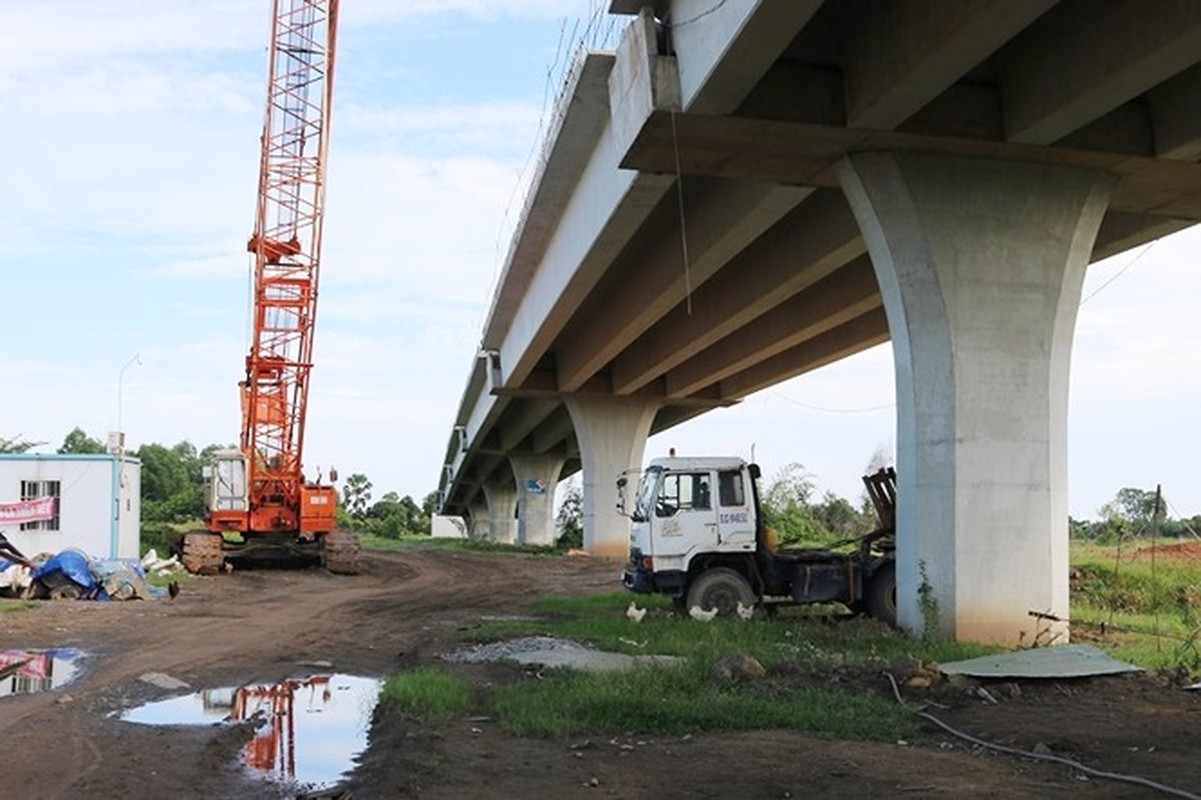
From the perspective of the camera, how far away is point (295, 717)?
35.4ft

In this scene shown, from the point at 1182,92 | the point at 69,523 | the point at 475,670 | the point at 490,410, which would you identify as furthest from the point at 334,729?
the point at 490,410

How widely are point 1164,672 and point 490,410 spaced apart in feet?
127

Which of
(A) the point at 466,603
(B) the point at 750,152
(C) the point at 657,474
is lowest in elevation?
(A) the point at 466,603

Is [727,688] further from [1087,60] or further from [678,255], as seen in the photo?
[678,255]

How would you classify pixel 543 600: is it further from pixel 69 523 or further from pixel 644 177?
pixel 69 523

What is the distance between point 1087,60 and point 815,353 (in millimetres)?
22579

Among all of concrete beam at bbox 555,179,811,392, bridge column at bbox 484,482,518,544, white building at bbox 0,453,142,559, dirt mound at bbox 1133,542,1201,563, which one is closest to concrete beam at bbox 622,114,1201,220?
concrete beam at bbox 555,179,811,392

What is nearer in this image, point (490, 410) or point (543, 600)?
point (543, 600)

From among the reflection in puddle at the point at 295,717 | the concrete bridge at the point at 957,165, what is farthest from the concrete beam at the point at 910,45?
the reflection in puddle at the point at 295,717

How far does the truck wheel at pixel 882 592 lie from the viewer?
17.5m

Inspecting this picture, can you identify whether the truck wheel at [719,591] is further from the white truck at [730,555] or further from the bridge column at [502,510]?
the bridge column at [502,510]

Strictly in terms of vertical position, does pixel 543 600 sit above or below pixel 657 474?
below

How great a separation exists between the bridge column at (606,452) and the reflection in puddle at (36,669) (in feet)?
88.5

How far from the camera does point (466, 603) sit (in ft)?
76.2
